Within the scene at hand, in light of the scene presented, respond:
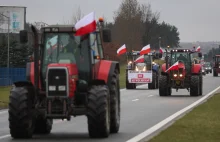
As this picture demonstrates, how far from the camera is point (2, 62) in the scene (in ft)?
258

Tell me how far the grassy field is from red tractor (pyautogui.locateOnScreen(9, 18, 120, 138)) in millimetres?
1358

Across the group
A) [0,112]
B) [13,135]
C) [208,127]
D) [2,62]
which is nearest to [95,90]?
[13,135]

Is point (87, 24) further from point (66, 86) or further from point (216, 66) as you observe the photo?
point (216, 66)

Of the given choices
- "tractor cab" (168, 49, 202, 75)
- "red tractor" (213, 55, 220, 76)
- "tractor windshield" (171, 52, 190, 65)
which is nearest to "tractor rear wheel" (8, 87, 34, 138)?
"tractor cab" (168, 49, 202, 75)

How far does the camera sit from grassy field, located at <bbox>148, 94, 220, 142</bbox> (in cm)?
1675

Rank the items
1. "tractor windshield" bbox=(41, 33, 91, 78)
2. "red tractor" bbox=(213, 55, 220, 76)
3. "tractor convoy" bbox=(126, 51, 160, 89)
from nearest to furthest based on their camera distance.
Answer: "tractor windshield" bbox=(41, 33, 91, 78)
"tractor convoy" bbox=(126, 51, 160, 89)
"red tractor" bbox=(213, 55, 220, 76)

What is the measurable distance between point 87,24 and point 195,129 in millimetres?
4350

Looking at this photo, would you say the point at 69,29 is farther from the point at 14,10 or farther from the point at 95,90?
the point at 14,10

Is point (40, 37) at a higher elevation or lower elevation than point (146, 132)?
higher

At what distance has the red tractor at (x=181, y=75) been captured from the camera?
4213 centimetres

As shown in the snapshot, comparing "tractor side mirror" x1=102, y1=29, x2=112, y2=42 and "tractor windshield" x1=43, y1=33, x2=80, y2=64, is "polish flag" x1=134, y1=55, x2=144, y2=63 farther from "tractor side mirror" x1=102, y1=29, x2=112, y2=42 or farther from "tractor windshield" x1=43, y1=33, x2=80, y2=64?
"tractor side mirror" x1=102, y1=29, x2=112, y2=42

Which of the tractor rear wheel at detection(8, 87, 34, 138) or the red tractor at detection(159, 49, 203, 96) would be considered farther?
the red tractor at detection(159, 49, 203, 96)

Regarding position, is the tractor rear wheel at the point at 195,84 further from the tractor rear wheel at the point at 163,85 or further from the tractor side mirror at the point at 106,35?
the tractor side mirror at the point at 106,35

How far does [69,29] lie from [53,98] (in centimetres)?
180
